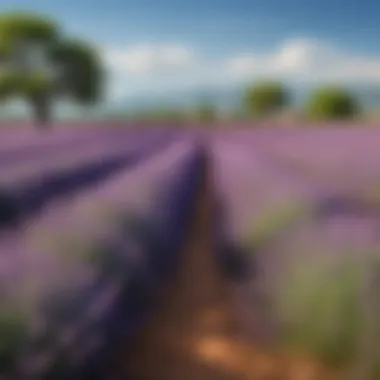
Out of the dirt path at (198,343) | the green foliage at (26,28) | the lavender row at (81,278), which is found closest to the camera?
the lavender row at (81,278)

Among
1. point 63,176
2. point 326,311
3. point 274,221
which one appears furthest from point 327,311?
point 63,176

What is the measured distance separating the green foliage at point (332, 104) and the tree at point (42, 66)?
0.45m

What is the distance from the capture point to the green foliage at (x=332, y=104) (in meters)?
1.16

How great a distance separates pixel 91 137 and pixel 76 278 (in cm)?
99

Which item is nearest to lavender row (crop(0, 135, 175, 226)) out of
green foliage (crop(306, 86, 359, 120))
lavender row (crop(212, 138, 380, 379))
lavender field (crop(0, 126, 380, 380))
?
lavender field (crop(0, 126, 380, 380))

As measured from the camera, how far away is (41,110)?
1044 millimetres

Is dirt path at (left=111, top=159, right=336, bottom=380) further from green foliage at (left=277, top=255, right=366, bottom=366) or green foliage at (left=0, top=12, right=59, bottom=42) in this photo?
green foliage at (left=0, top=12, right=59, bottom=42)

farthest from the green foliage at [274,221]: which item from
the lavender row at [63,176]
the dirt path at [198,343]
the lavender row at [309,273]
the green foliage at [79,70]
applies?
the green foliage at [79,70]

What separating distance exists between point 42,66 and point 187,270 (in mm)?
485

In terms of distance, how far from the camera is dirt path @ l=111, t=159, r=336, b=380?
595 mm

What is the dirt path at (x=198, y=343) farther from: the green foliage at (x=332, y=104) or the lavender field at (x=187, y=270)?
the green foliage at (x=332, y=104)

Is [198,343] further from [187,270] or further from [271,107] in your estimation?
[271,107]

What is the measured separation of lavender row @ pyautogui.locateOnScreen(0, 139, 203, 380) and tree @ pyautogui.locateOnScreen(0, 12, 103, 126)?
22cm

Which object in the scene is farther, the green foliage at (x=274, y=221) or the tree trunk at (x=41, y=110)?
the tree trunk at (x=41, y=110)
